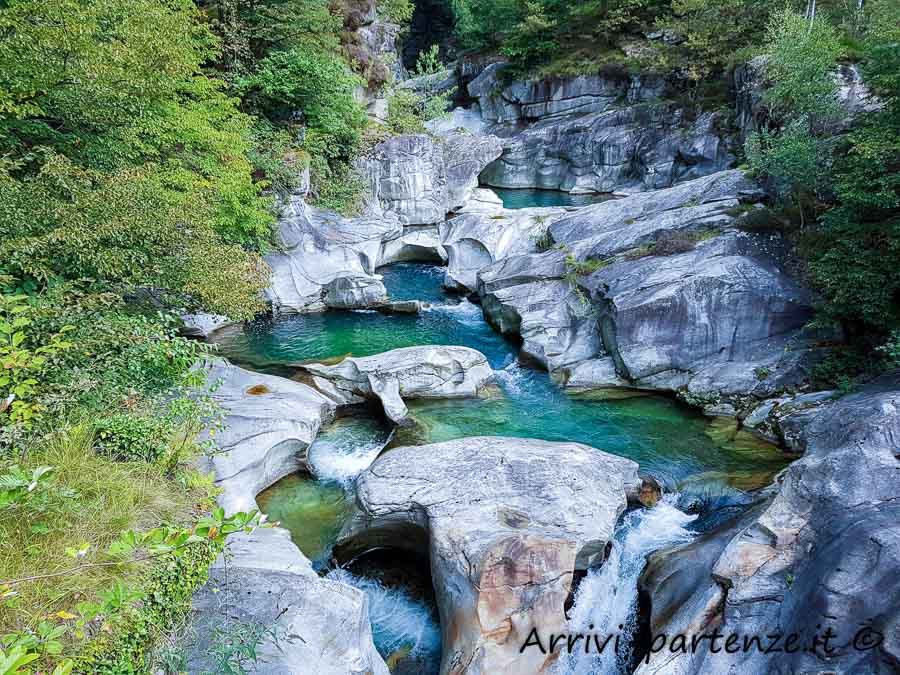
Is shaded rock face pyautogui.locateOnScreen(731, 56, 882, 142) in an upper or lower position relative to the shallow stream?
upper

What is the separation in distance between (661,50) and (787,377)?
28.6 metres

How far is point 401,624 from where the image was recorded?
8547mm

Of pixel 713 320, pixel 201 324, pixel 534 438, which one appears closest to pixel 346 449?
pixel 534 438

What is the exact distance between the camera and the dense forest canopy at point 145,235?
204 inches

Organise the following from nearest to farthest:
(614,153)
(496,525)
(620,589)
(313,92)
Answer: (496,525), (620,589), (313,92), (614,153)

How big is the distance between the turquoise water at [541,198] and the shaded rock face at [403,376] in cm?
2088

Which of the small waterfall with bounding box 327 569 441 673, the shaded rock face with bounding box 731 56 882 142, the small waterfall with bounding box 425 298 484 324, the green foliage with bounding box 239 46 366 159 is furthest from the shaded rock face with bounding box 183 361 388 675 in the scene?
the shaded rock face with bounding box 731 56 882 142

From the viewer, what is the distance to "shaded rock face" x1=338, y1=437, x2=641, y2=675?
7277 millimetres

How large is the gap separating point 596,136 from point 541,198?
542cm

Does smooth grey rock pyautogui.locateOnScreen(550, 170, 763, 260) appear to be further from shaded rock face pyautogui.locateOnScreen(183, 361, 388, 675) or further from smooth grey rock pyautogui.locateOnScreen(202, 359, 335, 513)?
shaded rock face pyautogui.locateOnScreen(183, 361, 388, 675)

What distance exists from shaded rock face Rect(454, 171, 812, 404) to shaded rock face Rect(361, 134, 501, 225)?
34.9 ft

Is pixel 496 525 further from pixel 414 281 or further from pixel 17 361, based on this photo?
pixel 414 281

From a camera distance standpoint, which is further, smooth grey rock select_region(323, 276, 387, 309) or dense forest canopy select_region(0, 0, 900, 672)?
smooth grey rock select_region(323, 276, 387, 309)

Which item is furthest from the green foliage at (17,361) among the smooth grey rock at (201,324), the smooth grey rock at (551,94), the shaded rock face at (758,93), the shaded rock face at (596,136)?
the smooth grey rock at (551,94)
